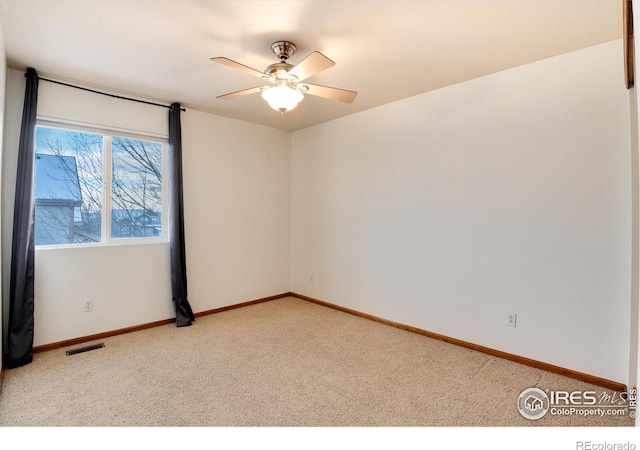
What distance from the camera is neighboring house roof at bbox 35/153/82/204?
297cm

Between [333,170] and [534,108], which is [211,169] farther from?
[534,108]

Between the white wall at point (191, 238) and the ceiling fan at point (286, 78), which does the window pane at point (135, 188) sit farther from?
the ceiling fan at point (286, 78)

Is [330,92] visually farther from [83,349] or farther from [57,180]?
[83,349]

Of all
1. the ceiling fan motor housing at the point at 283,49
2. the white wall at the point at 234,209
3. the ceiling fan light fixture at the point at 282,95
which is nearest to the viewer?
the ceiling fan light fixture at the point at 282,95

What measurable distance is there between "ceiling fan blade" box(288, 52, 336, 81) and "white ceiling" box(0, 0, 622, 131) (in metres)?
0.30

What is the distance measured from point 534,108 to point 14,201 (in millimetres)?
4382

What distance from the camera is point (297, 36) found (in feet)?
7.29

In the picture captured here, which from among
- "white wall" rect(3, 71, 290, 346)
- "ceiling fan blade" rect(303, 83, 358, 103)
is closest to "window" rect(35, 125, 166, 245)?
"white wall" rect(3, 71, 290, 346)

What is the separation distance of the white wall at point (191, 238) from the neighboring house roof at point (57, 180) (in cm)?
21

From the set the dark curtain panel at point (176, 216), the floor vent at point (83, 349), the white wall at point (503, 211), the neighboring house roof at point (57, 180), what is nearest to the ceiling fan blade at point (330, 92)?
the white wall at point (503, 211)

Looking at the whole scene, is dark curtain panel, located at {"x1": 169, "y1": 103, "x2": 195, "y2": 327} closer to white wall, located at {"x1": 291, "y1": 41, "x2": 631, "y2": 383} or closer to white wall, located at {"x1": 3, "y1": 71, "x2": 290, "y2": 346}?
white wall, located at {"x1": 3, "y1": 71, "x2": 290, "y2": 346}

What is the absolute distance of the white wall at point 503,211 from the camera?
2332mm

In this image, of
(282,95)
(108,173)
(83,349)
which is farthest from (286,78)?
(83,349)

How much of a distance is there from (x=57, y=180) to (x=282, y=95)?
2.44m
